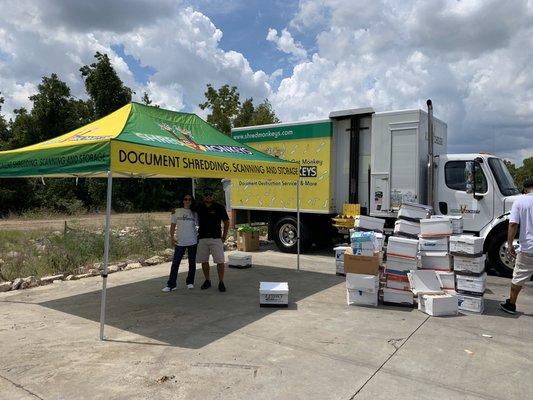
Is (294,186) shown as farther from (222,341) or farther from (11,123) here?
(11,123)

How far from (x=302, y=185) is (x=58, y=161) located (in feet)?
21.9

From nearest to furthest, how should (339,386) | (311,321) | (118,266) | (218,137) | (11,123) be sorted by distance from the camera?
(339,386) → (311,321) → (218,137) → (118,266) → (11,123)

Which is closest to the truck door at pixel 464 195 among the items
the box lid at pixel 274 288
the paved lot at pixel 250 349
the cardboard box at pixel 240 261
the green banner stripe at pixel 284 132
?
the paved lot at pixel 250 349

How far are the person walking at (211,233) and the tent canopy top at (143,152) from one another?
664 millimetres

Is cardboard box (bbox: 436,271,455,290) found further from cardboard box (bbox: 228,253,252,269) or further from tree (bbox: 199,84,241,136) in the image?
tree (bbox: 199,84,241,136)

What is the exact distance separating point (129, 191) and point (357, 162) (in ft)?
90.6

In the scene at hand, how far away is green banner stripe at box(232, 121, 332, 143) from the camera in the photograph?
11.3 m

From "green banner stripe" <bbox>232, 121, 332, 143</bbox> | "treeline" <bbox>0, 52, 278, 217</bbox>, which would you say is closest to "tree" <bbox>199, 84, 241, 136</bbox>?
"treeline" <bbox>0, 52, 278, 217</bbox>

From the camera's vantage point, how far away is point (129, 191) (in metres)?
35.4

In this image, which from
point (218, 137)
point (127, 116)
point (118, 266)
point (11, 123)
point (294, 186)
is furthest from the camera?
point (11, 123)

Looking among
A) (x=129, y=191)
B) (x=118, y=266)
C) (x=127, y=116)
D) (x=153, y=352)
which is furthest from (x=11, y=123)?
(x=153, y=352)

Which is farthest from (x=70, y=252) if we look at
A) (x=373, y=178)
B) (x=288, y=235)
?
(x=373, y=178)

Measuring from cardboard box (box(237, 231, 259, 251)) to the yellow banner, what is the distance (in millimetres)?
784

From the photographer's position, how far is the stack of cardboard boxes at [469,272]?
644 centimetres
